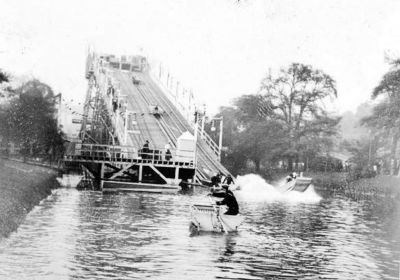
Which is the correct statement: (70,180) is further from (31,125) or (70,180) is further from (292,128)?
(292,128)

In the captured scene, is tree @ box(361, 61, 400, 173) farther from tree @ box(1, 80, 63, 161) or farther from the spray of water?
tree @ box(1, 80, 63, 161)

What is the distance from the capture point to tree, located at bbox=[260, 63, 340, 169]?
74.5 metres

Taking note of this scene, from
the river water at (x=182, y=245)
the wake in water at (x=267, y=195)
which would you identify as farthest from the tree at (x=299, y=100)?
the river water at (x=182, y=245)

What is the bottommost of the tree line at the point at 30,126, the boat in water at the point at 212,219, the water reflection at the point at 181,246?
the water reflection at the point at 181,246

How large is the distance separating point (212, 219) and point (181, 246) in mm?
3709

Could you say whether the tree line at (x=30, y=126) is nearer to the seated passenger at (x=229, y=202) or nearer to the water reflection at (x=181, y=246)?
the water reflection at (x=181, y=246)

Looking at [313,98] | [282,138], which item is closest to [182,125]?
[282,138]

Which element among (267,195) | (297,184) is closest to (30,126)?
(267,195)

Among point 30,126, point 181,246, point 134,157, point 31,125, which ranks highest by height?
point 31,125

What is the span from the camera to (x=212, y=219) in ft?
82.5

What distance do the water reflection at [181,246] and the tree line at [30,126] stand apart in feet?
106

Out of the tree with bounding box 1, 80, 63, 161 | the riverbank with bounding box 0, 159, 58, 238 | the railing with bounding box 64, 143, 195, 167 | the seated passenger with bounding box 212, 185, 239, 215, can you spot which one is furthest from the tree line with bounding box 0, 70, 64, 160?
the seated passenger with bounding box 212, 185, 239, 215

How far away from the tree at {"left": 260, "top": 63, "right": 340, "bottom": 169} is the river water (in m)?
38.2

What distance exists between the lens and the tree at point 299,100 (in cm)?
7450
